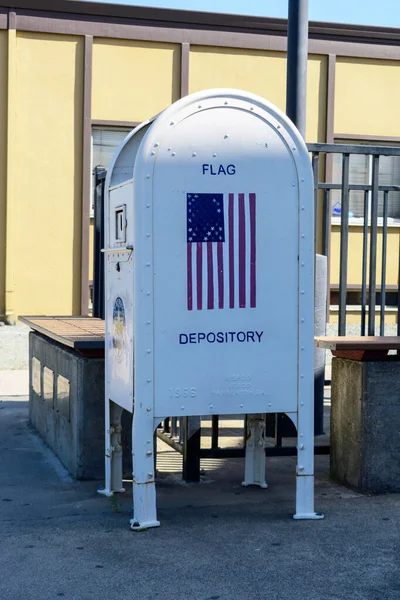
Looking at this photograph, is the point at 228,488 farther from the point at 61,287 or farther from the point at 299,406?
the point at 61,287

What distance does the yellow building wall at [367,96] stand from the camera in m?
16.0

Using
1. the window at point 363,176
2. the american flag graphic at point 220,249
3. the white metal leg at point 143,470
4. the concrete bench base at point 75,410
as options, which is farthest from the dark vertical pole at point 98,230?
the window at point 363,176

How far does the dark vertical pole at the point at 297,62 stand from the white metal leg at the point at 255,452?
2470 mm

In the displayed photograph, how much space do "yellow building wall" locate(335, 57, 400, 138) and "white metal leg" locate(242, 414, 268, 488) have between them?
1090 centimetres

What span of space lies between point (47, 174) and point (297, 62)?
26.8 ft

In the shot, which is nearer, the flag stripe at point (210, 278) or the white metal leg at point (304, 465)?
the flag stripe at point (210, 278)

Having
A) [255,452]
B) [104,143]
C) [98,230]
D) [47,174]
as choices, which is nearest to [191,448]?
[255,452]

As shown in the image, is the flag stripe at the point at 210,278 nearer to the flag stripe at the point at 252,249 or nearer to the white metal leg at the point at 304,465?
the flag stripe at the point at 252,249

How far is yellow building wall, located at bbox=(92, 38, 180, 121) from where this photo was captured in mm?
14992

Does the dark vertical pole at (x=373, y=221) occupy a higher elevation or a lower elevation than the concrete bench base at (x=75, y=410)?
higher

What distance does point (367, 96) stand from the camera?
1608cm

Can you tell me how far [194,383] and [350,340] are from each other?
1.22 meters

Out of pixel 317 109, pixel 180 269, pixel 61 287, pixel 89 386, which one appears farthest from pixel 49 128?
pixel 180 269

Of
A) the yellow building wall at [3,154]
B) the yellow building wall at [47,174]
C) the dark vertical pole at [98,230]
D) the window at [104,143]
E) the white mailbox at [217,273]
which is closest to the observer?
the white mailbox at [217,273]
